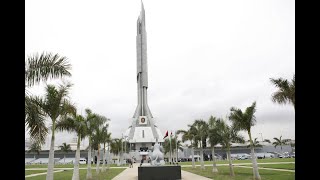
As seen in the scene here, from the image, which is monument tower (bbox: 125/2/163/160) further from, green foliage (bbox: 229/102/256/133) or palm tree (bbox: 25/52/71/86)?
palm tree (bbox: 25/52/71/86)

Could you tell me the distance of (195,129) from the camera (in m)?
41.8

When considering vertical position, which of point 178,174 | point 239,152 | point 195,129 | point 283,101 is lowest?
point 239,152

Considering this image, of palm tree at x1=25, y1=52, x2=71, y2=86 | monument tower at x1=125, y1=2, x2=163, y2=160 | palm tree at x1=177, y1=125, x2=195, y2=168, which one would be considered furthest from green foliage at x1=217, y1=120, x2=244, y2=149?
monument tower at x1=125, y1=2, x2=163, y2=160

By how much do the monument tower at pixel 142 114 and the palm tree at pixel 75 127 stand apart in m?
82.8

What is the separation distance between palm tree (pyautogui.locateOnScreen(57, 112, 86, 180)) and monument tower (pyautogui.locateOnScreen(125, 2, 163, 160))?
272 ft

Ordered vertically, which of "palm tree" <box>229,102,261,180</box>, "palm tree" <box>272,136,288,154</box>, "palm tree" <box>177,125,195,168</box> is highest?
"palm tree" <box>229,102,261,180</box>

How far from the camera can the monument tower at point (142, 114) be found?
10881cm

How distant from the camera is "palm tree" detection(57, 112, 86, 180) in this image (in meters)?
20.2

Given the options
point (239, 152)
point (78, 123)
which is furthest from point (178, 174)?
point (239, 152)

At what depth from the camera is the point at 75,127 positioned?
22281 millimetres

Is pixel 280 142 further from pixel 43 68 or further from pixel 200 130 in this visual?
pixel 43 68

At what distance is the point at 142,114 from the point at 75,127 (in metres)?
92.5
